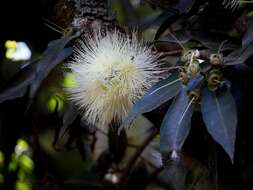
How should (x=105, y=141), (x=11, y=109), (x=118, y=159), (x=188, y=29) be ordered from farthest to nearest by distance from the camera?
(x=105, y=141) < (x=118, y=159) < (x=11, y=109) < (x=188, y=29)

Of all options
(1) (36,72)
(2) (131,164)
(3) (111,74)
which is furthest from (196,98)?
(2) (131,164)

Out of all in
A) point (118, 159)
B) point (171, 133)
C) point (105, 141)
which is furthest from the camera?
point (105, 141)

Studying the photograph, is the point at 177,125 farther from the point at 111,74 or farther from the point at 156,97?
the point at 111,74

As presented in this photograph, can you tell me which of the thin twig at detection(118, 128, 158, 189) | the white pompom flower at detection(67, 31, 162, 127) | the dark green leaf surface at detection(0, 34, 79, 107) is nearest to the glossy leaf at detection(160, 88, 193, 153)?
the white pompom flower at detection(67, 31, 162, 127)

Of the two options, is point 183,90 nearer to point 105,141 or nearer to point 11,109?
point 11,109

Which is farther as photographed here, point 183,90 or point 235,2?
point 235,2

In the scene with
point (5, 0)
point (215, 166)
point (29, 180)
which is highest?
point (5, 0)

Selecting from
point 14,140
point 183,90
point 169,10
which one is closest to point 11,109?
point 14,140

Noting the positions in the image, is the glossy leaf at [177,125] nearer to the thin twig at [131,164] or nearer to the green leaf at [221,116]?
the green leaf at [221,116]
